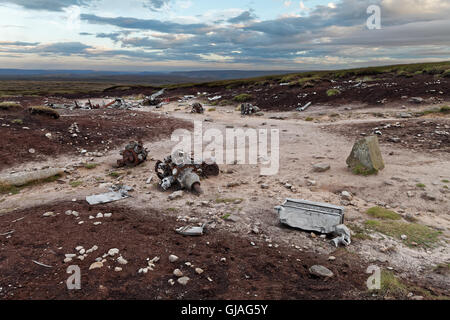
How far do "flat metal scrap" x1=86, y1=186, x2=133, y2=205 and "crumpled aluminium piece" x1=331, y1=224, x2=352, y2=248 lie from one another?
5212mm

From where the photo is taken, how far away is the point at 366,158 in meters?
8.08

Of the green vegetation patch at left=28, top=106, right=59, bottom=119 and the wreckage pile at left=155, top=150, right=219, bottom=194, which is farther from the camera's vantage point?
the green vegetation patch at left=28, top=106, right=59, bottom=119

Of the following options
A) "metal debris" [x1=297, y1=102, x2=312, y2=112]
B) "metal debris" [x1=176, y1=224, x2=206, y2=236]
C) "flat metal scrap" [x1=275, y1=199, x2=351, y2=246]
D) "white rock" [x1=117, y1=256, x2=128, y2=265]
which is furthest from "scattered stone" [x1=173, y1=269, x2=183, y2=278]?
"metal debris" [x1=297, y1=102, x2=312, y2=112]

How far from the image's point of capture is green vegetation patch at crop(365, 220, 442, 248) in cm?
510

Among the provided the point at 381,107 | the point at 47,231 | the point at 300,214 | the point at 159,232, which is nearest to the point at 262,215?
the point at 300,214

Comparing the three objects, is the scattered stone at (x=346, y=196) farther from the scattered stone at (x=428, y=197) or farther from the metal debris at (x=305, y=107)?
the metal debris at (x=305, y=107)

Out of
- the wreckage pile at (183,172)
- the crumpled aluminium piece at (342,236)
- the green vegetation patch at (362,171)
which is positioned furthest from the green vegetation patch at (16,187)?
the green vegetation patch at (362,171)

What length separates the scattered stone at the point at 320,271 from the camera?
416 cm

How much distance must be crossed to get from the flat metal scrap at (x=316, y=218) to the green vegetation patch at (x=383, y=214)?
983 millimetres

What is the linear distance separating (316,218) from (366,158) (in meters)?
3.63

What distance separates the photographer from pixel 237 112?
874 inches

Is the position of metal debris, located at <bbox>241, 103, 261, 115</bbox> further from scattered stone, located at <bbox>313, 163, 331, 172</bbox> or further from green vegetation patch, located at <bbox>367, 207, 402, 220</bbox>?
green vegetation patch, located at <bbox>367, 207, 402, 220</bbox>

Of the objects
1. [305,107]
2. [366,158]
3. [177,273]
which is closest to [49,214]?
[177,273]
